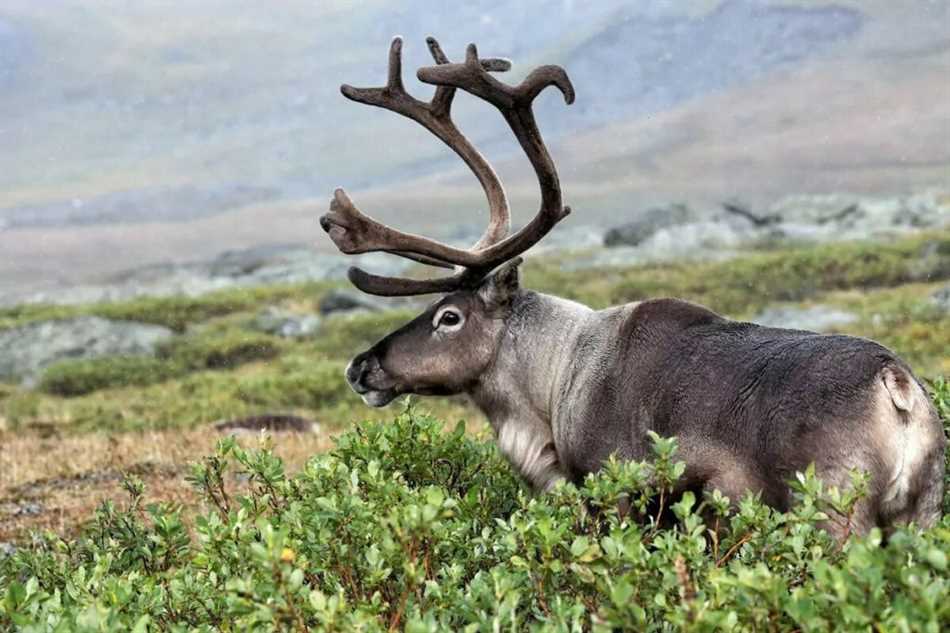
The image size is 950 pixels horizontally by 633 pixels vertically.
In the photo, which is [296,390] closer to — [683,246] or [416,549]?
[416,549]

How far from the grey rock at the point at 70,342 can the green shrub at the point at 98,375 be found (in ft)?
10.9

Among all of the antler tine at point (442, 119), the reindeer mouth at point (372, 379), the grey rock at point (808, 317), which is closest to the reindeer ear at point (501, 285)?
the antler tine at point (442, 119)

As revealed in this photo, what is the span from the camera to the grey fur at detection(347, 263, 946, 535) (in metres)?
4.31

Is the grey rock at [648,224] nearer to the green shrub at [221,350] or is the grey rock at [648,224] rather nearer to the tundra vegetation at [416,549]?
the green shrub at [221,350]

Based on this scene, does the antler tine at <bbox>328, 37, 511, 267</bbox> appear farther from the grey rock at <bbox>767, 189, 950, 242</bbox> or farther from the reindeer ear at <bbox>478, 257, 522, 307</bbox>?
the grey rock at <bbox>767, 189, 950, 242</bbox>

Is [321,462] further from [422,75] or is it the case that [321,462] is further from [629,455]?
[422,75]

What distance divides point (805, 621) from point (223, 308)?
39390 mm

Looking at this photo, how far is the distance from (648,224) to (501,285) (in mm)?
57242

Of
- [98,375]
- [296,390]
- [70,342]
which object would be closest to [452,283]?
[296,390]

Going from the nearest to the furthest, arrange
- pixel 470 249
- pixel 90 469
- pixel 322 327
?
1. pixel 470 249
2. pixel 90 469
3. pixel 322 327

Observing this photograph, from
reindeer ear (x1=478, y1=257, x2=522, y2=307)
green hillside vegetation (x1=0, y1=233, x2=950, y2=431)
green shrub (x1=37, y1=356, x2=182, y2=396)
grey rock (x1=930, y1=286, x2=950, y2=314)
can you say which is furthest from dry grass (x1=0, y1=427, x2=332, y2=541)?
grey rock (x1=930, y1=286, x2=950, y2=314)

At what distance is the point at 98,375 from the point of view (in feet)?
98.4

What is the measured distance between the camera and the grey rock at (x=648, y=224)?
2413 inches

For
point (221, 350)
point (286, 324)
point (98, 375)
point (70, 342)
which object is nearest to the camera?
point (98, 375)
